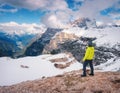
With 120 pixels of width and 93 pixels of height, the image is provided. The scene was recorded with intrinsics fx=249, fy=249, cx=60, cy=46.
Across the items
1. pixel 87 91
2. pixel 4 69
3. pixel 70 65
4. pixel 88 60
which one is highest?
pixel 88 60

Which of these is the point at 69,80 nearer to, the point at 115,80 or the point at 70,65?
the point at 115,80

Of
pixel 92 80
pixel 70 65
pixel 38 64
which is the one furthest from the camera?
pixel 70 65

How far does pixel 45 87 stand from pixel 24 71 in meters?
98.3

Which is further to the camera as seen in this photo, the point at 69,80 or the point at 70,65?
the point at 70,65

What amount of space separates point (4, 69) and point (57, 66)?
4925 centimetres

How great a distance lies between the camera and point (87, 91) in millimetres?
20047

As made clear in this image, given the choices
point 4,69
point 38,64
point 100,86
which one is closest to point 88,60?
point 100,86

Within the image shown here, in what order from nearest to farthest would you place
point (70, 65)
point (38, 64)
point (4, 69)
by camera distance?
point (4, 69) → point (38, 64) → point (70, 65)

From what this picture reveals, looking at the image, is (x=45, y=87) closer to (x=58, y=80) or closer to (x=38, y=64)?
(x=58, y=80)

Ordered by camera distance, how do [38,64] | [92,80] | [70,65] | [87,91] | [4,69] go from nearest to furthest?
[87,91], [92,80], [4,69], [38,64], [70,65]

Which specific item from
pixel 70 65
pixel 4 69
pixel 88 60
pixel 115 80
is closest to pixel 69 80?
pixel 88 60

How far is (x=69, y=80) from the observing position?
23.8 meters

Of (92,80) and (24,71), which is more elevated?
(92,80)

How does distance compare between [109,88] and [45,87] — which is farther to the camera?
[45,87]
